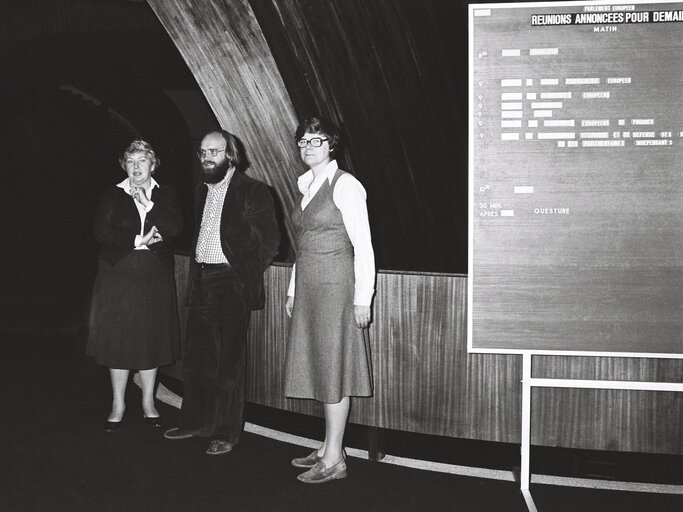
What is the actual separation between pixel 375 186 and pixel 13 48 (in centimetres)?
560

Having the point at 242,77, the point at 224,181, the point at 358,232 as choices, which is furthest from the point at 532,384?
the point at 242,77

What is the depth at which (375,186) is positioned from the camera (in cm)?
485

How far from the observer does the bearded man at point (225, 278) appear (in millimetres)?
3691

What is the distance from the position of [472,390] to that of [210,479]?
133cm

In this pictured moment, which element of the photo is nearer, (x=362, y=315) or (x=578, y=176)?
(x=578, y=176)

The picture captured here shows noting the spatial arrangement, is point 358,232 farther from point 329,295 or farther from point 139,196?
point 139,196

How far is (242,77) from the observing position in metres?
4.58

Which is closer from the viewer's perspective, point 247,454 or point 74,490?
point 74,490

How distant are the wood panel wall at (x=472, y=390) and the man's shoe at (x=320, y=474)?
419 millimetres

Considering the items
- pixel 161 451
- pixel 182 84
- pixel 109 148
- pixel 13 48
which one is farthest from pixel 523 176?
pixel 109 148

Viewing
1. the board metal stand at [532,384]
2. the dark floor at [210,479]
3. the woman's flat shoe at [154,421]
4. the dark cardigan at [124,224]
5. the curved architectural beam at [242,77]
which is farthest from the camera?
the curved architectural beam at [242,77]

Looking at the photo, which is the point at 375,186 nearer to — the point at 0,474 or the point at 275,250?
the point at 275,250

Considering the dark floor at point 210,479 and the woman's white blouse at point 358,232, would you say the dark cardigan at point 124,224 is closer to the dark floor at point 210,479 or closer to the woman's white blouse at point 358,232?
the dark floor at point 210,479

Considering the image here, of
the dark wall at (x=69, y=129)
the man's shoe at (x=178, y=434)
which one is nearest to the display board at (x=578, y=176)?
the man's shoe at (x=178, y=434)
